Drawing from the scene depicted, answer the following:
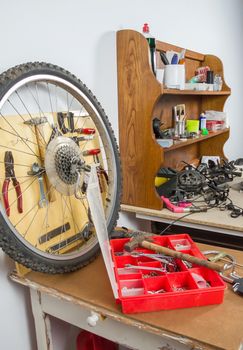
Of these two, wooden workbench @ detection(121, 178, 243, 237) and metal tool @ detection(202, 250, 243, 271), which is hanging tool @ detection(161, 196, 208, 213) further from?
metal tool @ detection(202, 250, 243, 271)

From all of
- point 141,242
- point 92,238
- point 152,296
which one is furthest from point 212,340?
point 92,238

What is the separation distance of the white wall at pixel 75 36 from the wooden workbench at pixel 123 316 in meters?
0.08

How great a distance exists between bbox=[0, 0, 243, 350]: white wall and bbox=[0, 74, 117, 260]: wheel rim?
10cm

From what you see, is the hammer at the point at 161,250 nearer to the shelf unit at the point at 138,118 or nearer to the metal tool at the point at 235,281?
the metal tool at the point at 235,281

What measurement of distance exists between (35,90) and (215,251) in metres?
0.78

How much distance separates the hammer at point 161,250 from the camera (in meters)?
0.75

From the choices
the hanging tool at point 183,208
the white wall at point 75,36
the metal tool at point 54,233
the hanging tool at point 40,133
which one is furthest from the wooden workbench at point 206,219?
the hanging tool at point 40,133

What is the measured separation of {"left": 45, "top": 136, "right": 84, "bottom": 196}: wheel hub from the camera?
2.81 feet

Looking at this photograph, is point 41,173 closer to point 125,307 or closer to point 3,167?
point 3,167

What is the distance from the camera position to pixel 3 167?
797 millimetres

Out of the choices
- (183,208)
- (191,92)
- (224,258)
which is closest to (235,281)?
(224,258)

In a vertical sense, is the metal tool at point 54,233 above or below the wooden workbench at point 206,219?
above

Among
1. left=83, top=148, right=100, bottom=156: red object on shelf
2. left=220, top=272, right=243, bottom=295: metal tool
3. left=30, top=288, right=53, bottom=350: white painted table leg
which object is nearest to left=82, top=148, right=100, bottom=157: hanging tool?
left=83, top=148, right=100, bottom=156: red object on shelf

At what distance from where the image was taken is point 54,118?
0.96 meters
